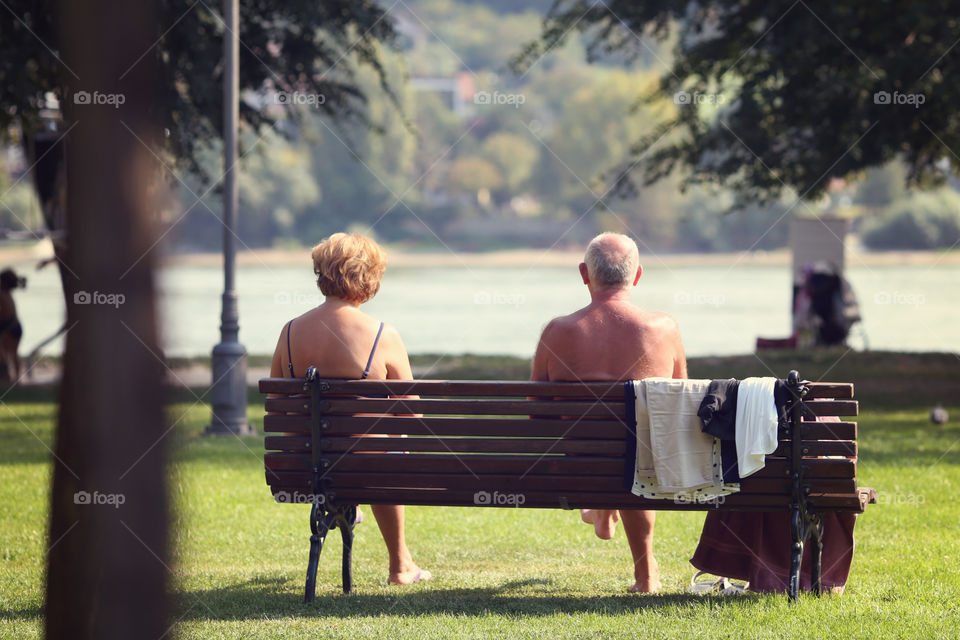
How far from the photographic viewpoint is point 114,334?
1979 millimetres

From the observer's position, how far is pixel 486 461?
4633 mm

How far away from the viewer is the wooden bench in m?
4.44

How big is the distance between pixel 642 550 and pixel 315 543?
4.05 ft

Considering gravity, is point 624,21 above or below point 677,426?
above

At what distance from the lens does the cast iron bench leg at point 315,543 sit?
4.66 metres

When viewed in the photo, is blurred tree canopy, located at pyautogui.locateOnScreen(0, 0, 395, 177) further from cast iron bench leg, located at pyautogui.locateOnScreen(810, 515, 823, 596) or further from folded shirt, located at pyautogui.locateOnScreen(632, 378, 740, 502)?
cast iron bench leg, located at pyautogui.locateOnScreen(810, 515, 823, 596)

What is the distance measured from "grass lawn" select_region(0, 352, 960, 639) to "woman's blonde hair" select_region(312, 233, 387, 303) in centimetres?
109

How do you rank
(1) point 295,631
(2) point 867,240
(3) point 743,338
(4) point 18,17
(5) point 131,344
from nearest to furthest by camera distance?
1. (5) point 131,344
2. (1) point 295,631
3. (4) point 18,17
4. (3) point 743,338
5. (2) point 867,240

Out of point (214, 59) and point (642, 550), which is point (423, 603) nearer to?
point (642, 550)

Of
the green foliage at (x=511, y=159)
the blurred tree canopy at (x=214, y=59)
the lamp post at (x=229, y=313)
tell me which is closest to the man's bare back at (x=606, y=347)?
the lamp post at (x=229, y=313)

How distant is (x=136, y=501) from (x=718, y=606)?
9.13ft

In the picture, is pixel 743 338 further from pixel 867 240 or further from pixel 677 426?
pixel 867 240

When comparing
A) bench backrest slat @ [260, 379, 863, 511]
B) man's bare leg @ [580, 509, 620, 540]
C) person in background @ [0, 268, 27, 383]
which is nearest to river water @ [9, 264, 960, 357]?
person in background @ [0, 268, 27, 383]

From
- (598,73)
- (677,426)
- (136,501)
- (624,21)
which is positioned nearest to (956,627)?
(677,426)
